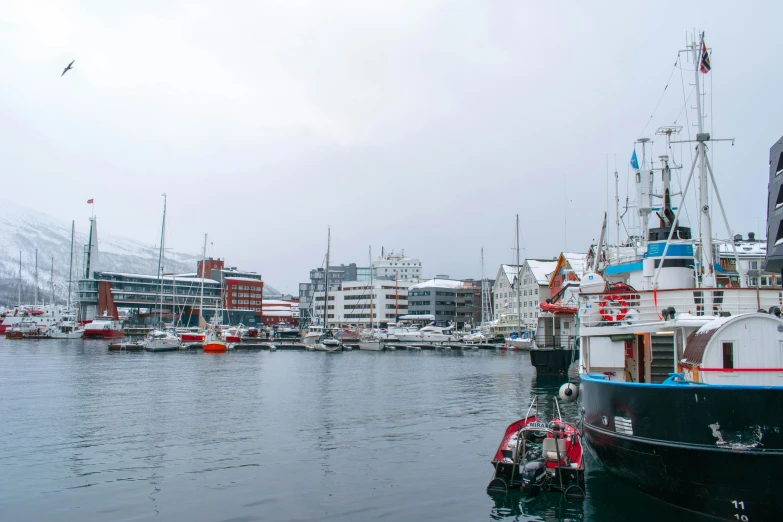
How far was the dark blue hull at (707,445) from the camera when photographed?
14609mm

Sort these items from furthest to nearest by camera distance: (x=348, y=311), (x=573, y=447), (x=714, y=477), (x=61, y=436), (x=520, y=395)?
1. (x=348, y=311)
2. (x=520, y=395)
3. (x=61, y=436)
4. (x=573, y=447)
5. (x=714, y=477)

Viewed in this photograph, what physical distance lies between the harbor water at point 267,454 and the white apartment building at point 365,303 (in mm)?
124921

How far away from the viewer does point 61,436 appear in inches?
1117

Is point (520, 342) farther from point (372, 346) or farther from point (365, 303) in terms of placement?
point (365, 303)

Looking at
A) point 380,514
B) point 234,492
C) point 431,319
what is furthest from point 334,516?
point 431,319

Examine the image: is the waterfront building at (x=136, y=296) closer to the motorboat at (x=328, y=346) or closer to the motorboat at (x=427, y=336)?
the motorboat at (x=427, y=336)

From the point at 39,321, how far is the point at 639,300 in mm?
163468

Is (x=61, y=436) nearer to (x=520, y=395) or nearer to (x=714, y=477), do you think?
(x=714, y=477)

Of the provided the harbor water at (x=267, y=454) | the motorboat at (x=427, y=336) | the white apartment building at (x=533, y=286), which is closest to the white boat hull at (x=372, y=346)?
the motorboat at (x=427, y=336)

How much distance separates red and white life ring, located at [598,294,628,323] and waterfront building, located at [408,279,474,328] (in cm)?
14191

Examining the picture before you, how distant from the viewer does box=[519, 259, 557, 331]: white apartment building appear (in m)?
128

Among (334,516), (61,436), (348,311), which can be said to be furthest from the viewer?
(348,311)

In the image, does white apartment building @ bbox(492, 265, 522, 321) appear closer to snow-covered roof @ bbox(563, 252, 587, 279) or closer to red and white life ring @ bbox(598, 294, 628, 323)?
snow-covered roof @ bbox(563, 252, 587, 279)

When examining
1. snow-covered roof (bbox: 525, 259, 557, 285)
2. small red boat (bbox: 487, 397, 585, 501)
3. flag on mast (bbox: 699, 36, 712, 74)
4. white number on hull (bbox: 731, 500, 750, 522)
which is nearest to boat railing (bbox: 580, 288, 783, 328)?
small red boat (bbox: 487, 397, 585, 501)
